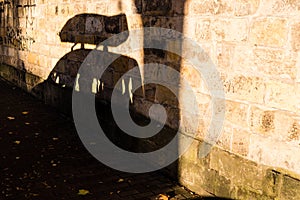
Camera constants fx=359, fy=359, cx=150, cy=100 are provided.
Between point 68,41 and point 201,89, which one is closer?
point 201,89

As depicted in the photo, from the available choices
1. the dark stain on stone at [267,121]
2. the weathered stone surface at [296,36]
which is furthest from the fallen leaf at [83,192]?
the weathered stone surface at [296,36]

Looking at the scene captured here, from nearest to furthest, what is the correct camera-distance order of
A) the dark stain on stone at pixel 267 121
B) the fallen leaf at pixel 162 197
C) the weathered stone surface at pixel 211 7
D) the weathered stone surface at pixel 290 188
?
the weathered stone surface at pixel 290 188 → the dark stain on stone at pixel 267 121 → the weathered stone surface at pixel 211 7 → the fallen leaf at pixel 162 197

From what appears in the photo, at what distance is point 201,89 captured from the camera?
3684 millimetres

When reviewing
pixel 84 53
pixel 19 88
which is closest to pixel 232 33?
pixel 84 53

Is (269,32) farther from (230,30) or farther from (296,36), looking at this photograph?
(230,30)

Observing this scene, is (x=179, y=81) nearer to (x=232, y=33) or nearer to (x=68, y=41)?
(x=232, y=33)

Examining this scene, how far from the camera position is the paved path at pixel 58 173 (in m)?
3.76

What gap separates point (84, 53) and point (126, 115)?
5.43 feet

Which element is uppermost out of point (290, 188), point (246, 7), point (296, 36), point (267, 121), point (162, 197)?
point (246, 7)

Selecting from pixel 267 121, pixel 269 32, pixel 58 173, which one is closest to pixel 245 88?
pixel 267 121

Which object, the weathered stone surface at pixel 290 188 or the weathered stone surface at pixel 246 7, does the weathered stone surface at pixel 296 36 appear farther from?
the weathered stone surface at pixel 290 188

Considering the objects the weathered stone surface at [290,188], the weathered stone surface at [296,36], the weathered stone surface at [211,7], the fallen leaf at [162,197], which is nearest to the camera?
the weathered stone surface at [296,36]

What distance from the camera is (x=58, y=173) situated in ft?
13.9

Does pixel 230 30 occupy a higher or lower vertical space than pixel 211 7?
lower
